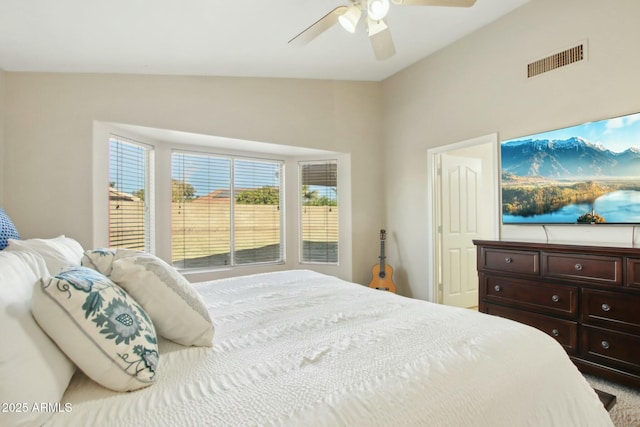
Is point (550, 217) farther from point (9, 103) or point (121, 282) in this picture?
point (9, 103)

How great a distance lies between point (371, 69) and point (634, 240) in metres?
2.93

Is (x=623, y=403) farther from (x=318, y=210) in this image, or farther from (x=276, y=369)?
(x=318, y=210)

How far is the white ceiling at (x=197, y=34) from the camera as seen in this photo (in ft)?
6.59

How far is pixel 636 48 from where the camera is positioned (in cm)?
216

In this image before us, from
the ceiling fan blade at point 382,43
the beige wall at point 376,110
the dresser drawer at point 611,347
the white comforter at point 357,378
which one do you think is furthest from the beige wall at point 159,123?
the dresser drawer at point 611,347

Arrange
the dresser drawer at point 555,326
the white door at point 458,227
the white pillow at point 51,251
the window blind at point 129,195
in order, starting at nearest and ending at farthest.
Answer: the white pillow at point 51,251, the dresser drawer at point 555,326, the window blind at point 129,195, the white door at point 458,227

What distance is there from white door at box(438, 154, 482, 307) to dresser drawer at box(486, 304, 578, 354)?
4.13 feet

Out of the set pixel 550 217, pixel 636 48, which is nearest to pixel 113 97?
pixel 550 217

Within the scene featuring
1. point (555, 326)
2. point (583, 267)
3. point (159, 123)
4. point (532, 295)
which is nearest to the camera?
point (583, 267)

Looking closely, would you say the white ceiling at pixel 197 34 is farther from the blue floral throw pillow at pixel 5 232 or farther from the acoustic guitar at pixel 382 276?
the acoustic guitar at pixel 382 276

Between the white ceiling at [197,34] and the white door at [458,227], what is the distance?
1444 millimetres

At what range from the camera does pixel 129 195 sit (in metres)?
3.07

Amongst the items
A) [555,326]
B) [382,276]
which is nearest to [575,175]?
[555,326]

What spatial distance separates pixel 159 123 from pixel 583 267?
3557mm
